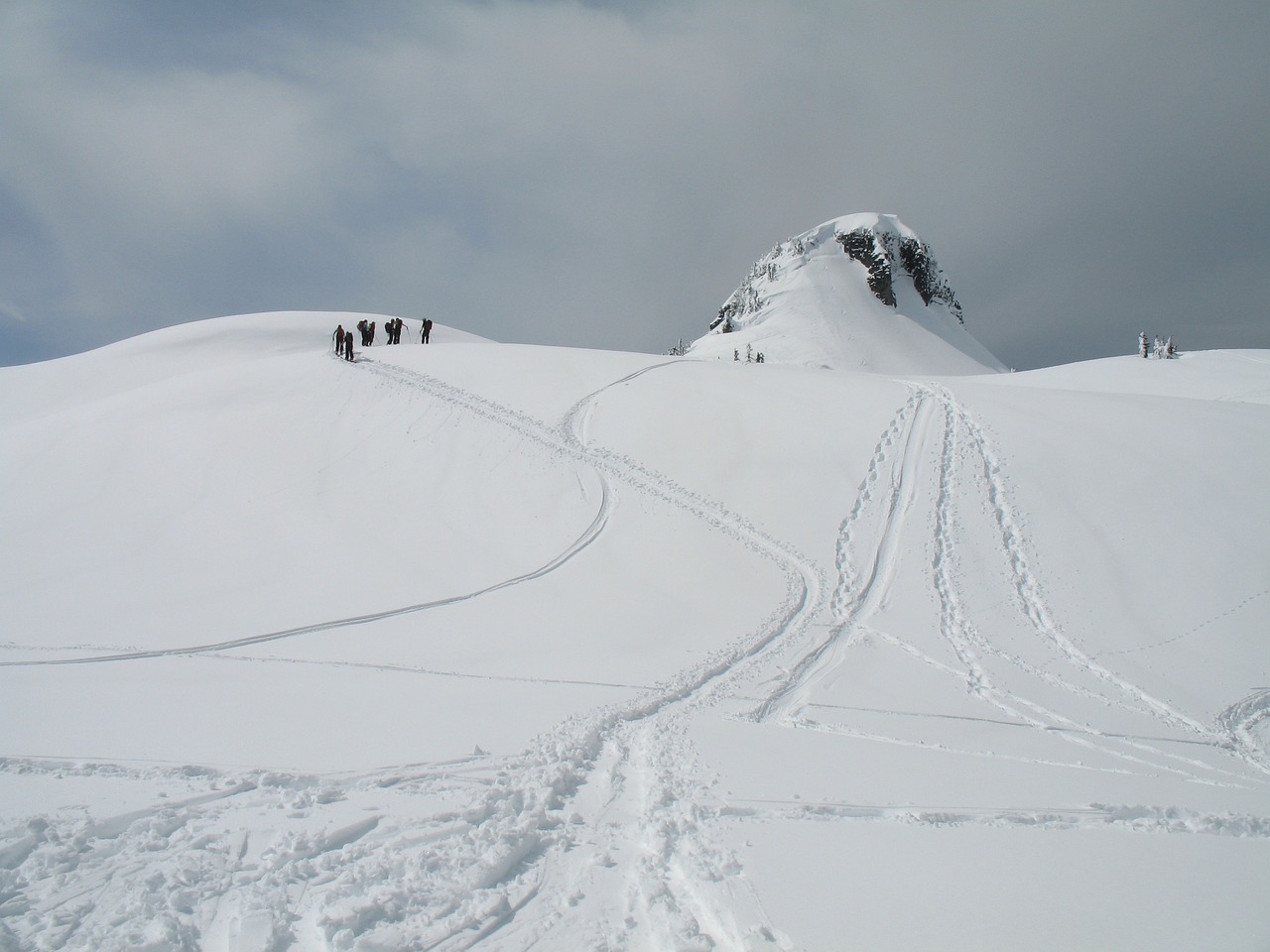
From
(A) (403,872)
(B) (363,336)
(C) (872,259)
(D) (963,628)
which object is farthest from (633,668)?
(C) (872,259)

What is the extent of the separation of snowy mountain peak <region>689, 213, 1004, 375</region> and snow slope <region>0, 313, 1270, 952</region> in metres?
47.1

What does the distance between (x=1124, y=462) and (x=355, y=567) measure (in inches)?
551

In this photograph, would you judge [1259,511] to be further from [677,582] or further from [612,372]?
[612,372]

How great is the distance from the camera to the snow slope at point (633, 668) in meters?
3.53

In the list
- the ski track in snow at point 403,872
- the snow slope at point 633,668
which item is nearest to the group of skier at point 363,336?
the snow slope at point 633,668

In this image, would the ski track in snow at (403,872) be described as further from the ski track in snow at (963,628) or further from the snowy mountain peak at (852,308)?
the snowy mountain peak at (852,308)

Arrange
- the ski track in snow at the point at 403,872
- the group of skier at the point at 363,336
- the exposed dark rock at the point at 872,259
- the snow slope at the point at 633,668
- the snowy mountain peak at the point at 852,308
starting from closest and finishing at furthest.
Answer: the ski track in snow at the point at 403,872 < the snow slope at the point at 633,668 < the group of skier at the point at 363,336 < the snowy mountain peak at the point at 852,308 < the exposed dark rock at the point at 872,259

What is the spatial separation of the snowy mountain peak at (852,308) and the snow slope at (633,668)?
47.1 meters

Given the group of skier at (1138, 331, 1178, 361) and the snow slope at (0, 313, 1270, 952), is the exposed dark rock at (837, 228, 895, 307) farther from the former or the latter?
the snow slope at (0, 313, 1270, 952)

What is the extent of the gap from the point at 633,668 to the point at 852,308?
80.4 metres

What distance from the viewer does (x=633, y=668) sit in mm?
7426

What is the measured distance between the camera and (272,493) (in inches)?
484

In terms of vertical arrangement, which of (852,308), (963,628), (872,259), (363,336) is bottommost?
(963,628)

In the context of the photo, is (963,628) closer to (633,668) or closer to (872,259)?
(633,668)
